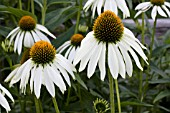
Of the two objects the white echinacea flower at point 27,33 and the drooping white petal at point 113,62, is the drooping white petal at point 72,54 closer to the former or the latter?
the white echinacea flower at point 27,33

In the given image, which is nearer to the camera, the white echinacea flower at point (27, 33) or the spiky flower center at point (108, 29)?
the spiky flower center at point (108, 29)

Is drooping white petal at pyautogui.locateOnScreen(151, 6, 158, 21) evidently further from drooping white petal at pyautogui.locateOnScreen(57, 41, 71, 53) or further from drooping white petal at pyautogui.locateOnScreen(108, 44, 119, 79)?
drooping white petal at pyautogui.locateOnScreen(108, 44, 119, 79)

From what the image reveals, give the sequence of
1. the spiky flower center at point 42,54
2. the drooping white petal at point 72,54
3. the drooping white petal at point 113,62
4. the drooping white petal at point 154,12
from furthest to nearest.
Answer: the drooping white petal at point 154,12 < the drooping white petal at point 72,54 < the spiky flower center at point 42,54 < the drooping white petal at point 113,62

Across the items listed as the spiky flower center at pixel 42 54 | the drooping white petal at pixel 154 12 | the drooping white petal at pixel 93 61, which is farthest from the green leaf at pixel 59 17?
the drooping white petal at pixel 93 61

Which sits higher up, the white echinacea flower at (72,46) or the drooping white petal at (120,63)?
the drooping white petal at (120,63)

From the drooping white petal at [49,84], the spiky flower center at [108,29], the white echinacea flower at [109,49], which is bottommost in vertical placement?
the drooping white petal at [49,84]

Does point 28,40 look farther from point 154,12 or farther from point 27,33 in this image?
point 154,12

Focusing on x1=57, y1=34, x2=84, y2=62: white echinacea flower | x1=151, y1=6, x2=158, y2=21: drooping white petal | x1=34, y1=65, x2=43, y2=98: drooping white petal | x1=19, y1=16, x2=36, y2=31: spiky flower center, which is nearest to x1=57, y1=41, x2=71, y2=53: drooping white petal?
x1=57, y1=34, x2=84, y2=62: white echinacea flower
